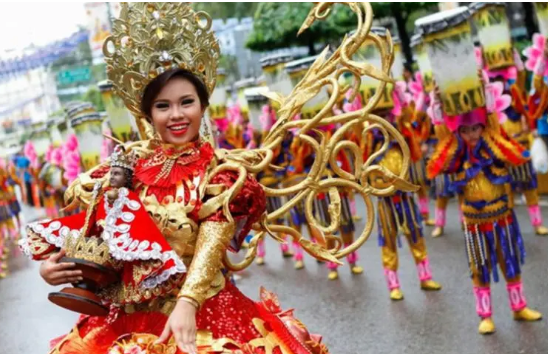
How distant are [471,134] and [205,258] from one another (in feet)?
11.5

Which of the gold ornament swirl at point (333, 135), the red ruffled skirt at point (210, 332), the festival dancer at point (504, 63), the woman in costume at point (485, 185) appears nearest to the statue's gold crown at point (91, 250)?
the red ruffled skirt at point (210, 332)

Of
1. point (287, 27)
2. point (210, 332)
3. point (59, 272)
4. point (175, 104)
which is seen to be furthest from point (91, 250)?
point (287, 27)

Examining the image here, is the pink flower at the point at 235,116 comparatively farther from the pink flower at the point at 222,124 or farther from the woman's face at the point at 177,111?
the woman's face at the point at 177,111

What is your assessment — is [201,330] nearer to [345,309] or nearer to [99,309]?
[99,309]

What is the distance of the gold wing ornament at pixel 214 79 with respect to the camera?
111 inches

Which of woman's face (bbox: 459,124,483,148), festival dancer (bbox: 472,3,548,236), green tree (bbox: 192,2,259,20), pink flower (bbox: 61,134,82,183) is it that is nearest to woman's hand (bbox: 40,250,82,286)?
woman's face (bbox: 459,124,483,148)

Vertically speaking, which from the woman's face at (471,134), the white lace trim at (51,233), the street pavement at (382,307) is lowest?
the street pavement at (382,307)

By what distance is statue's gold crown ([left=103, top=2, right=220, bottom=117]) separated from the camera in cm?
282

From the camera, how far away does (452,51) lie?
5.39 metres

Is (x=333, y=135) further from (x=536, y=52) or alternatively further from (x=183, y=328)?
(x=536, y=52)

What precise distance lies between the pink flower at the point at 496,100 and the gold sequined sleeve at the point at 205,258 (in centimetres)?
342

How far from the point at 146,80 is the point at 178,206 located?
502 millimetres

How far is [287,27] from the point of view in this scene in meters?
17.1

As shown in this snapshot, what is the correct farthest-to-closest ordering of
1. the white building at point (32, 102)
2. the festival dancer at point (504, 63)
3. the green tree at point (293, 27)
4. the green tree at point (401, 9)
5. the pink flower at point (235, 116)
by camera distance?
the white building at point (32, 102)
the green tree at point (293, 27)
the green tree at point (401, 9)
the pink flower at point (235, 116)
the festival dancer at point (504, 63)
